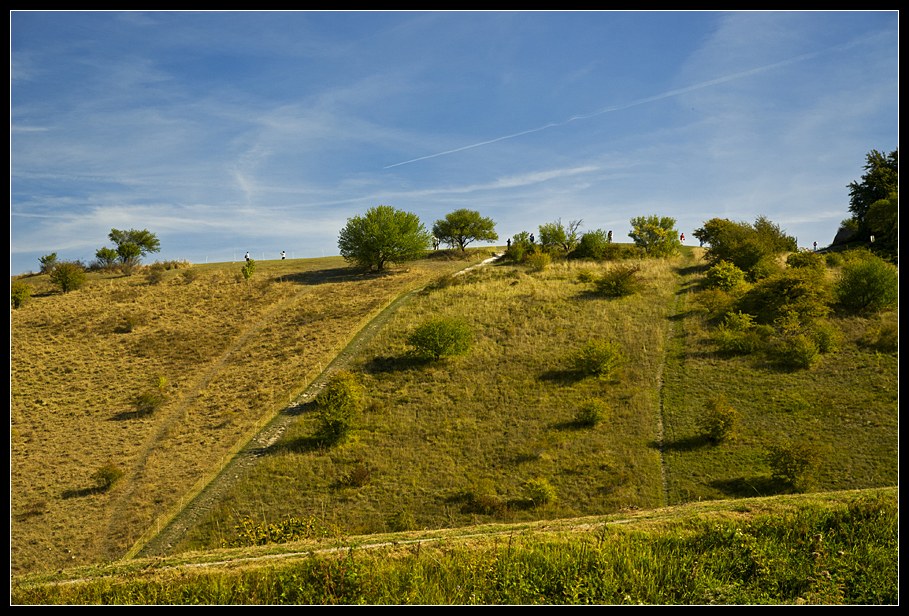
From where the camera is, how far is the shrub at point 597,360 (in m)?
32.9

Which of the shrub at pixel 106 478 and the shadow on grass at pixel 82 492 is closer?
the shadow on grass at pixel 82 492

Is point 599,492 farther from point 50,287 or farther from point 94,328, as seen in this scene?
point 50,287

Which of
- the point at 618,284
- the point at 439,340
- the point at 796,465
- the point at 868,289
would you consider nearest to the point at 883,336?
the point at 868,289

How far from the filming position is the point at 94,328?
49.2 m

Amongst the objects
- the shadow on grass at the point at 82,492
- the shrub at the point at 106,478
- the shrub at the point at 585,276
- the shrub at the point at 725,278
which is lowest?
the shadow on grass at the point at 82,492

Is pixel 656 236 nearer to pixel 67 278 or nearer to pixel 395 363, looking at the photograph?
pixel 395 363

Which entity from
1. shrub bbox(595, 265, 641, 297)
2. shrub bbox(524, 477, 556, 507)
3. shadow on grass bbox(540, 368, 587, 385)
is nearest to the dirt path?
shrub bbox(524, 477, 556, 507)

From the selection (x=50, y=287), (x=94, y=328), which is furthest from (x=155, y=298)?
(x=50, y=287)

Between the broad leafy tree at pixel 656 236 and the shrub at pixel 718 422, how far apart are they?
4526 centimetres

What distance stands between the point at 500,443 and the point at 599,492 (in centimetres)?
559

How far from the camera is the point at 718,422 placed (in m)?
25.9

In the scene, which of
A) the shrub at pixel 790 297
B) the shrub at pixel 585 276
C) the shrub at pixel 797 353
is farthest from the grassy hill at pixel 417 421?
the shrub at pixel 585 276

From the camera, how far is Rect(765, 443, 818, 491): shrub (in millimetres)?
21766

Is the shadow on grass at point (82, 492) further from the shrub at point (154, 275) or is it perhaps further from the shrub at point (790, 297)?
the shrub at point (154, 275)
